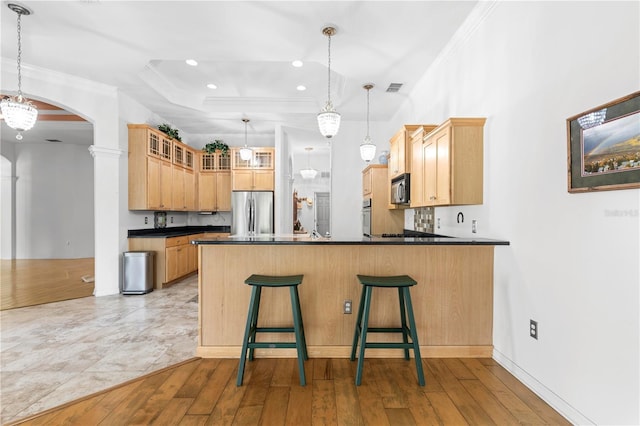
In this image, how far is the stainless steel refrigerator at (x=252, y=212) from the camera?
6465 millimetres

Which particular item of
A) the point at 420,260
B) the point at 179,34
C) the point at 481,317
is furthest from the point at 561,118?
the point at 179,34

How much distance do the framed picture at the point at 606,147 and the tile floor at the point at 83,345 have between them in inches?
120

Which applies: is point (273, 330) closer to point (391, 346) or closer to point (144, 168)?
point (391, 346)

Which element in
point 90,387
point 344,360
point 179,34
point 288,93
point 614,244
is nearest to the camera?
point 614,244

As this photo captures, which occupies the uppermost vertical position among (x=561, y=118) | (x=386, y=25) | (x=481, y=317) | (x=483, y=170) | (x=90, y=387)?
(x=386, y=25)

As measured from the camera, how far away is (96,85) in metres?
4.39

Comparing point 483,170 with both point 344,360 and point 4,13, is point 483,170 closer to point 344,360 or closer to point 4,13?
point 344,360

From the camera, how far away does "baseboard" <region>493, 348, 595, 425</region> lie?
1725 mm

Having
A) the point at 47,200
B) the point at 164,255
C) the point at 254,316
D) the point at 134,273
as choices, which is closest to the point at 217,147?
the point at 164,255

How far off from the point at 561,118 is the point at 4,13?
4.71 metres

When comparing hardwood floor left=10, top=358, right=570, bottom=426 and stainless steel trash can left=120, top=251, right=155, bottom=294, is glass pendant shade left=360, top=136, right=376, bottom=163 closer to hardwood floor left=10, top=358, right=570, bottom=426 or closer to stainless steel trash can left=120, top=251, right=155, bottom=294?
hardwood floor left=10, top=358, right=570, bottom=426

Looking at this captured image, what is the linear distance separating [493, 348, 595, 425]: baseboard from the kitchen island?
0.67 feet

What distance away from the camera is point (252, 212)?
6.48m

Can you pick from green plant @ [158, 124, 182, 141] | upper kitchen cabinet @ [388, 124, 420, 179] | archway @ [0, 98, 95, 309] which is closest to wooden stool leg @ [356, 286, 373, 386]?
upper kitchen cabinet @ [388, 124, 420, 179]
